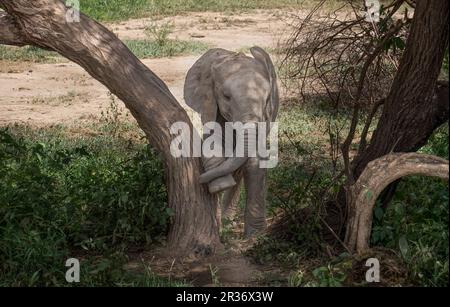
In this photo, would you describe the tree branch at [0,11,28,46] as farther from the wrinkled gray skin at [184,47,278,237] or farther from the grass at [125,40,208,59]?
the grass at [125,40,208,59]

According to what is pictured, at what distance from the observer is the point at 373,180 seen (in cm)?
552

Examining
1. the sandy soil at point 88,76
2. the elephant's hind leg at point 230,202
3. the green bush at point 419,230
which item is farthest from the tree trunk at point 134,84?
the sandy soil at point 88,76

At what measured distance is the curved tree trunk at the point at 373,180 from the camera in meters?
5.21

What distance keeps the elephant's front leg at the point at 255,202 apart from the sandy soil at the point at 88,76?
3839 millimetres

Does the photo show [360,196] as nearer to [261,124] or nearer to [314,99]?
[261,124]

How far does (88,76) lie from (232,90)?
5904 millimetres

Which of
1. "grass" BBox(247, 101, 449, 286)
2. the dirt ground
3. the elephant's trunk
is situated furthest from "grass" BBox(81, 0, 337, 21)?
the elephant's trunk

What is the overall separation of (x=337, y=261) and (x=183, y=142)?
4.14ft

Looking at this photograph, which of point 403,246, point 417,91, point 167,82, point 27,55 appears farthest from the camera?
point 27,55

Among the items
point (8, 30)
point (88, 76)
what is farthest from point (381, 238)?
point (88, 76)

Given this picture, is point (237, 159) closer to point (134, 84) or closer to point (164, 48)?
point (134, 84)

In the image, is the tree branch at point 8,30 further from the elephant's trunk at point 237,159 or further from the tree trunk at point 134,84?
the elephant's trunk at point 237,159

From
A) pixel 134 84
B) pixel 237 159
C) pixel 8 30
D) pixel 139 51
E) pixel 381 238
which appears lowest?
pixel 381 238

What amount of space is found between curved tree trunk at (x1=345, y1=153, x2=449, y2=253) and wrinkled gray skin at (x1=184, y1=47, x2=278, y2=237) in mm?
833
